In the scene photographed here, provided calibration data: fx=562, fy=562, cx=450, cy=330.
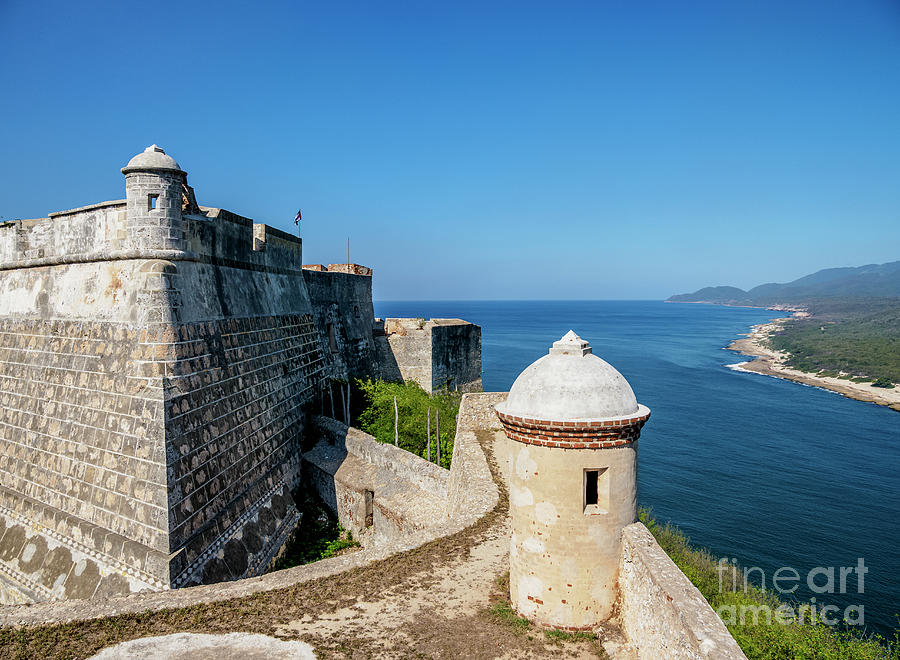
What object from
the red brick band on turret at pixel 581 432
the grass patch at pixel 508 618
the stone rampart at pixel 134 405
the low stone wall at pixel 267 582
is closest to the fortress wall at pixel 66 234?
the stone rampart at pixel 134 405

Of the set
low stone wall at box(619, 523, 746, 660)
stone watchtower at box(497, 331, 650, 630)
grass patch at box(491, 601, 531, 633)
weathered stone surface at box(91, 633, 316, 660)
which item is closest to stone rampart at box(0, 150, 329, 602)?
weathered stone surface at box(91, 633, 316, 660)

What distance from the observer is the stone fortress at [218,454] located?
6664 millimetres

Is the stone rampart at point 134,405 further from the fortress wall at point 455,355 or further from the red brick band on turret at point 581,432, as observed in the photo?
the fortress wall at point 455,355

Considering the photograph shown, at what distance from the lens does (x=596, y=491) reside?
22.3ft

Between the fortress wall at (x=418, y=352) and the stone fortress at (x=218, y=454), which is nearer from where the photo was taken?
the stone fortress at (x=218, y=454)

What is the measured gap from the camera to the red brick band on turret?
6.51 meters

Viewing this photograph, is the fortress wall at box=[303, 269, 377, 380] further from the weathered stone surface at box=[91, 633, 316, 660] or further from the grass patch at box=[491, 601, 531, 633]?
the grass patch at box=[491, 601, 531, 633]

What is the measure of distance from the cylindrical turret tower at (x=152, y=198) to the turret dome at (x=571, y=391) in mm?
7812

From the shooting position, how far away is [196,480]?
1060cm

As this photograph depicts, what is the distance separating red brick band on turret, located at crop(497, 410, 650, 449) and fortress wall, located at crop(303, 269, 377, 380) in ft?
51.6

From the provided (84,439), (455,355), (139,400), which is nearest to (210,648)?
(139,400)

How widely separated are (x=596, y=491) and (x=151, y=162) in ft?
32.1

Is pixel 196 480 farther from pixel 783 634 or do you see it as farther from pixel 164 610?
pixel 783 634

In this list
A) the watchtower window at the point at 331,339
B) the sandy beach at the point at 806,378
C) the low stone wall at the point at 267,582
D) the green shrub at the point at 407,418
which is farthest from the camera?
the sandy beach at the point at 806,378
